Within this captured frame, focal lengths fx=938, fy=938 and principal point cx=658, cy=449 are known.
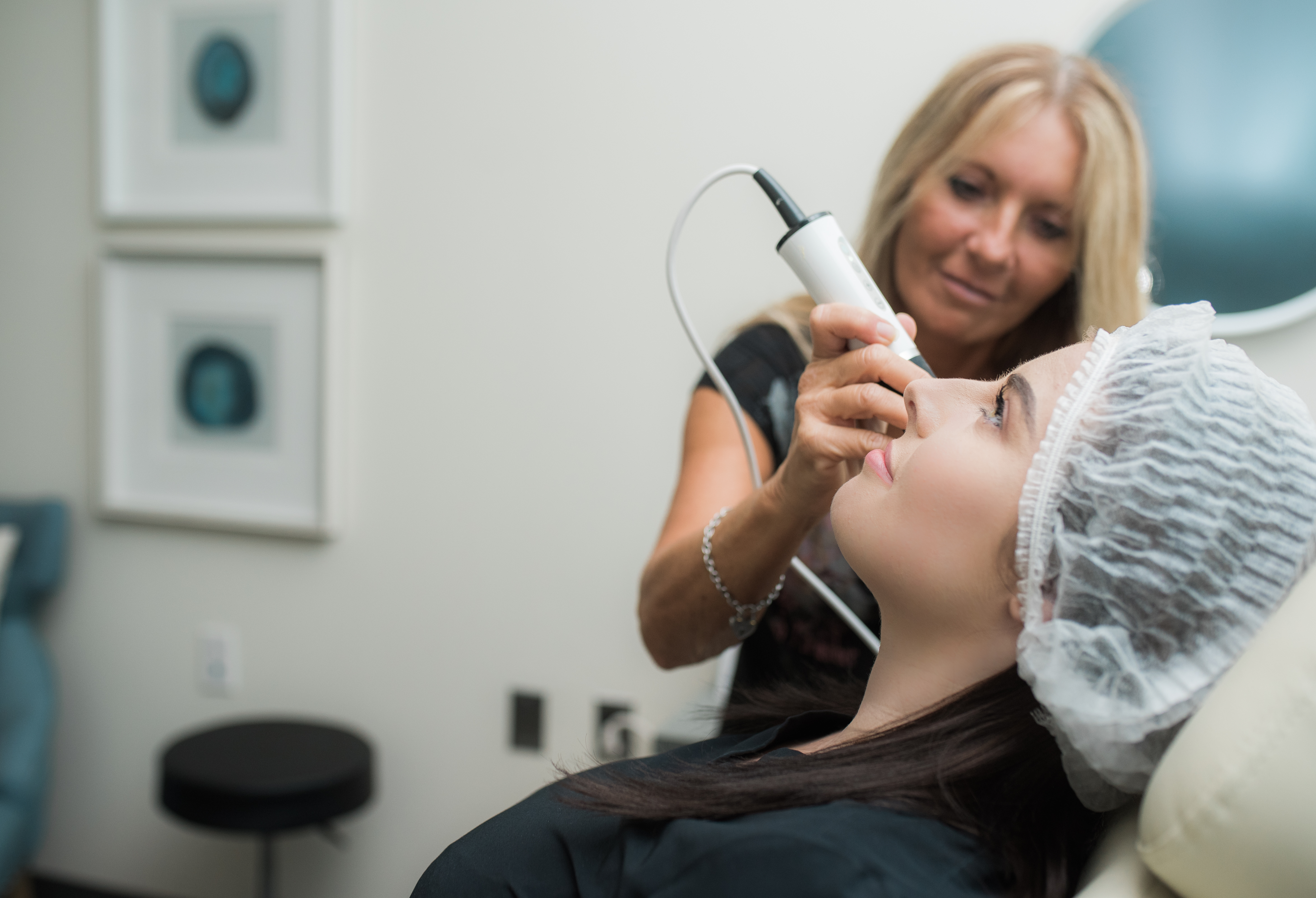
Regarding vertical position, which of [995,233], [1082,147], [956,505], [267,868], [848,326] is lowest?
[267,868]

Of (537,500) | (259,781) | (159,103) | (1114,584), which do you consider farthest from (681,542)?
(159,103)

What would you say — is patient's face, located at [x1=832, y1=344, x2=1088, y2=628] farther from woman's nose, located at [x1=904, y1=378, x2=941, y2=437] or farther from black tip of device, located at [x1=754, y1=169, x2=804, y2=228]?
black tip of device, located at [x1=754, y1=169, x2=804, y2=228]

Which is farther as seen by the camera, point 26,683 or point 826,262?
point 26,683

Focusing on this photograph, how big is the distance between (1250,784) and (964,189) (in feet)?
2.75

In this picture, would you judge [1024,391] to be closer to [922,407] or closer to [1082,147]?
[922,407]

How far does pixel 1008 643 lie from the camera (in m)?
0.75

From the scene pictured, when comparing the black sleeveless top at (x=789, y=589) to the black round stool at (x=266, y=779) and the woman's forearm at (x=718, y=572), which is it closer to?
the woman's forearm at (x=718, y=572)

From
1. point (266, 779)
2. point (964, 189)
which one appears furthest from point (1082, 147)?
point (266, 779)

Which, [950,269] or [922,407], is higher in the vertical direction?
[950,269]

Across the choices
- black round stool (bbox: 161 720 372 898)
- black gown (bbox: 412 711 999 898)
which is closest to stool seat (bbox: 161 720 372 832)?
black round stool (bbox: 161 720 372 898)

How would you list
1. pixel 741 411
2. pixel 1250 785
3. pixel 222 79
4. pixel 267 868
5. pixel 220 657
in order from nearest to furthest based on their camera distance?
1. pixel 1250 785
2. pixel 741 411
3. pixel 267 868
4. pixel 222 79
5. pixel 220 657

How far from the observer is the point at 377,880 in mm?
2145

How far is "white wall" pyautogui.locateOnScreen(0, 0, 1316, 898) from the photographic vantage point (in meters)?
1.77

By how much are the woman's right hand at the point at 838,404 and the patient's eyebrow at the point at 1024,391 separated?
0.09 m
